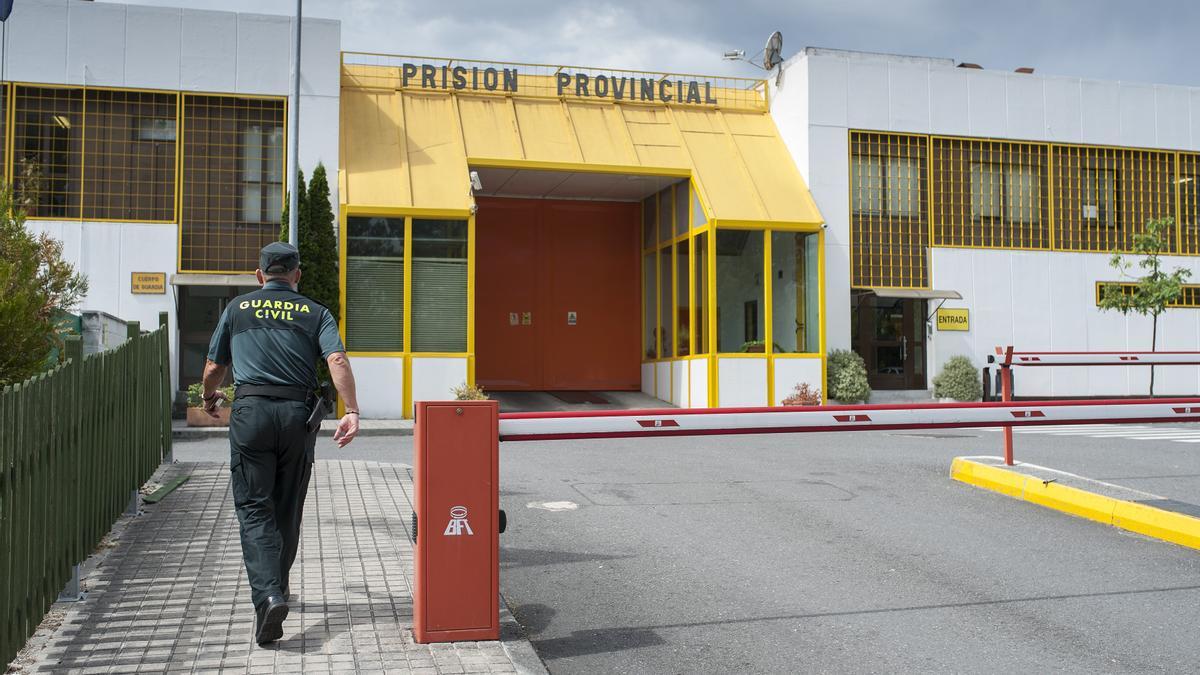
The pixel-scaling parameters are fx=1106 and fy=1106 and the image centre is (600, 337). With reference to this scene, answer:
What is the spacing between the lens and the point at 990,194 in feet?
81.0

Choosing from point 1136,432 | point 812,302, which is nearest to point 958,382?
point 812,302

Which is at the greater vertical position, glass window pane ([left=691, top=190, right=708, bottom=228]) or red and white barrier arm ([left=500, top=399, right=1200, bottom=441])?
glass window pane ([left=691, top=190, right=708, bottom=228])

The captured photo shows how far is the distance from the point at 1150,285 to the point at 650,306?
1088 cm

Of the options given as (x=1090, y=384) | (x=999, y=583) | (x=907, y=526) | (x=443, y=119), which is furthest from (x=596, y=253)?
(x=999, y=583)

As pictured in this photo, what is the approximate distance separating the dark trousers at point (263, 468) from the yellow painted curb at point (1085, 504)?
6.06 metres

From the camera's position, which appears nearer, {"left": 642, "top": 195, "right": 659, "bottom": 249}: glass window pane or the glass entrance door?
the glass entrance door

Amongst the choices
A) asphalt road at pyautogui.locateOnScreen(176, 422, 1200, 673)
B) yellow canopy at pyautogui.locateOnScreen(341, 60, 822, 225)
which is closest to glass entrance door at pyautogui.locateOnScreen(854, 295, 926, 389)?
yellow canopy at pyautogui.locateOnScreen(341, 60, 822, 225)

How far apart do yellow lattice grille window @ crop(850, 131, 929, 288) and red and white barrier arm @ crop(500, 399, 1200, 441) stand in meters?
17.2

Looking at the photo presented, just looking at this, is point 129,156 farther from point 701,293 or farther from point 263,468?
point 263,468

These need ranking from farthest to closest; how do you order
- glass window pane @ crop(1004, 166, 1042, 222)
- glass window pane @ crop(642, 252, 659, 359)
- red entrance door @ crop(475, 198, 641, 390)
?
1. red entrance door @ crop(475, 198, 641, 390)
2. glass window pane @ crop(642, 252, 659, 359)
3. glass window pane @ crop(1004, 166, 1042, 222)

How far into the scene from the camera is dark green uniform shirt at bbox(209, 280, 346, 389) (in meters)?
5.30

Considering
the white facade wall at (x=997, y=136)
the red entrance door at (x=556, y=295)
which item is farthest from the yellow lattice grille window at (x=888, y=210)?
the red entrance door at (x=556, y=295)

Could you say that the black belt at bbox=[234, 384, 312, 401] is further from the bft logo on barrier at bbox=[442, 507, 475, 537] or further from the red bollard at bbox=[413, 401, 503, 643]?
the bft logo on barrier at bbox=[442, 507, 475, 537]

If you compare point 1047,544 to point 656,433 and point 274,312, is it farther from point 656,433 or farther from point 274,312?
point 274,312
